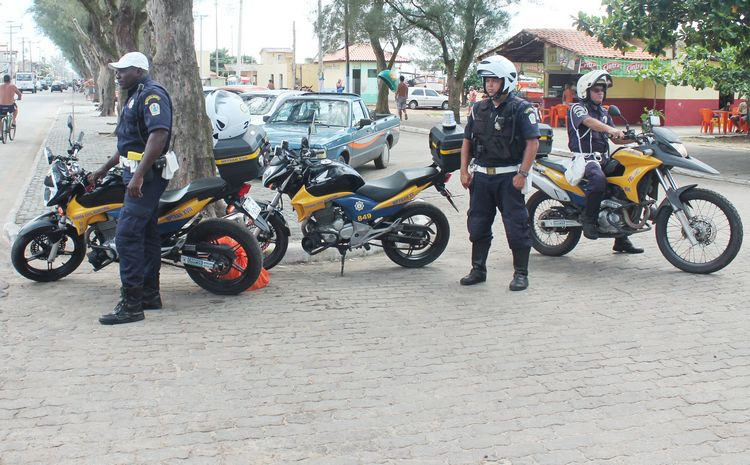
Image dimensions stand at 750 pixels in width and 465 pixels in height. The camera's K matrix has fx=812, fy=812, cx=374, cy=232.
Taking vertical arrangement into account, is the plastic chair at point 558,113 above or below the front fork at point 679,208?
above

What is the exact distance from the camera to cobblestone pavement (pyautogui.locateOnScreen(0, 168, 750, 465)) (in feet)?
12.9

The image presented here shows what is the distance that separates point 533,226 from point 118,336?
14.5 feet

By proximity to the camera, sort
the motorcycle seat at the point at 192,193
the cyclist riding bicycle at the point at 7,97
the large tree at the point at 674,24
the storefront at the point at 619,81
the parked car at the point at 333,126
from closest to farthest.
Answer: the motorcycle seat at the point at 192,193, the parked car at the point at 333,126, the large tree at the point at 674,24, the cyclist riding bicycle at the point at 7,97, the storefront at the point at 619,81

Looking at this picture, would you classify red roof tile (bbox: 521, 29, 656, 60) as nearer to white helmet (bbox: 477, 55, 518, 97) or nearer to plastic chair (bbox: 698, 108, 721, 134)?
plastic chair (bbox: 698, 108, 721, 134)

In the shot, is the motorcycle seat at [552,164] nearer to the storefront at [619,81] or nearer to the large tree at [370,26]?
the storefront at [619,81]

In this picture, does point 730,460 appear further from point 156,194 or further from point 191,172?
point 191,172

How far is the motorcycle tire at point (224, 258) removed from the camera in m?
6.44

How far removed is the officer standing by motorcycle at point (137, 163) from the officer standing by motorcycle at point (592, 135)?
3884mm

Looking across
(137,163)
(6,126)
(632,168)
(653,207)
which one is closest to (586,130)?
(632,168)

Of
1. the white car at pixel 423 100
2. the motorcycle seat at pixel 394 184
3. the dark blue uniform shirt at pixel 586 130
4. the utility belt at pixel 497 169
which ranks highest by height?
the white car at pixel 423 100

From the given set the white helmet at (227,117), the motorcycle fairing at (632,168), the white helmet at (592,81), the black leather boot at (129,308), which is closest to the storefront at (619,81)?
the white helmet at (592,81)

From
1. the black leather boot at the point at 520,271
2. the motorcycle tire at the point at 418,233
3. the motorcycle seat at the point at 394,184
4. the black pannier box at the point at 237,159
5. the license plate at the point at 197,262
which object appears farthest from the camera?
the motorcycle tire at the point at 418,233

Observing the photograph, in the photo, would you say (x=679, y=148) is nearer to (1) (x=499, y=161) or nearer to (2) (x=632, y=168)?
(2) (x=632, y=168)

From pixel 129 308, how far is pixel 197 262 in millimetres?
786
